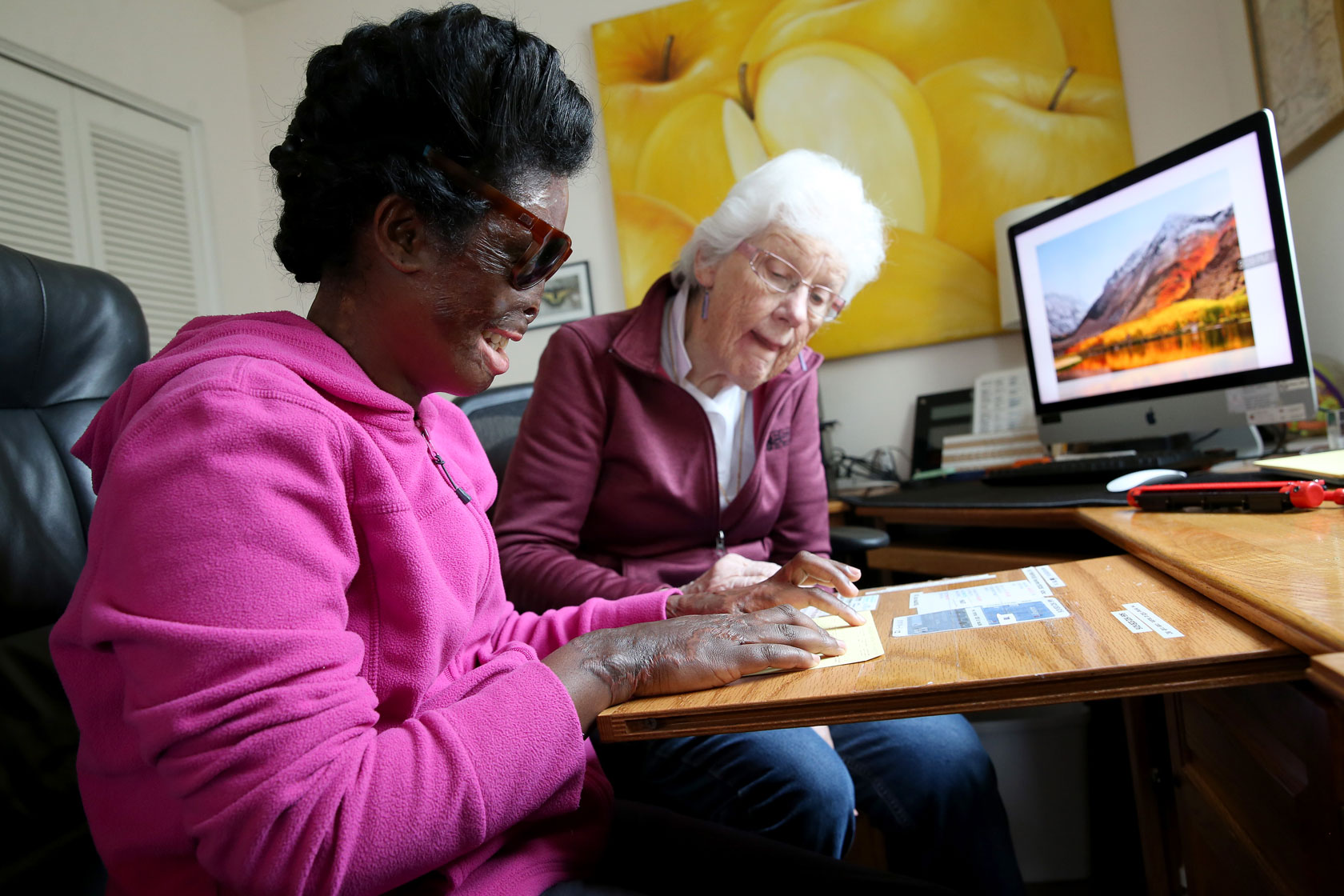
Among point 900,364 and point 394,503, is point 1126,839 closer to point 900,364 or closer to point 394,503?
point 900,364

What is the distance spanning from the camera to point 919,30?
2422 millimetres

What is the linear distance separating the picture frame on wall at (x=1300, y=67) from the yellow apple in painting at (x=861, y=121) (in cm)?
78

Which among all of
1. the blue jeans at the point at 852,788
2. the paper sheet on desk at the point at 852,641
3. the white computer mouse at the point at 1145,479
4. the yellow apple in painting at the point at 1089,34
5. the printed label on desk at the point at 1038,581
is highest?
the yellow apple in painting at the point at 1089,34

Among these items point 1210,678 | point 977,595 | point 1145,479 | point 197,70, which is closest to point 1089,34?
point 1145,479

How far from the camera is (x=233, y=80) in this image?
10.2 ft

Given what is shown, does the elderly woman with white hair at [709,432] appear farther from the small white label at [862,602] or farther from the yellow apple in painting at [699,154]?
the yellow apple in painting at [699,154]

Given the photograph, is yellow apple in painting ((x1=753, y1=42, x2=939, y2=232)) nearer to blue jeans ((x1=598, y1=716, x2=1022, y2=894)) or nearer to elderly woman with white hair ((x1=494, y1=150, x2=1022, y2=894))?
elderly woman with white hair ((x1=494, y1=150, x2=1022, y2=894))

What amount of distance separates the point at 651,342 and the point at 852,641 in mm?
805

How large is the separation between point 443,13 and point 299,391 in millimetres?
371

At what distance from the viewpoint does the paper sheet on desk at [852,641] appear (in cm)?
72

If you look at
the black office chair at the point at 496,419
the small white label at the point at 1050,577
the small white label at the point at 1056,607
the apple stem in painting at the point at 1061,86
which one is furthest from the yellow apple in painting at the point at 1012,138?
the small white label at the point at 1056,607

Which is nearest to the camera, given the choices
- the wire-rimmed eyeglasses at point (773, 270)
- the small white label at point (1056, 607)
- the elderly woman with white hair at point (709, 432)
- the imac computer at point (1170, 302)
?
the small white label at point (1056, 607)

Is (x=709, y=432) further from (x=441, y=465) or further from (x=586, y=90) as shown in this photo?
(x=586, y=90)

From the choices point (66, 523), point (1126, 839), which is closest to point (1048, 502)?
point (1126, 839)
